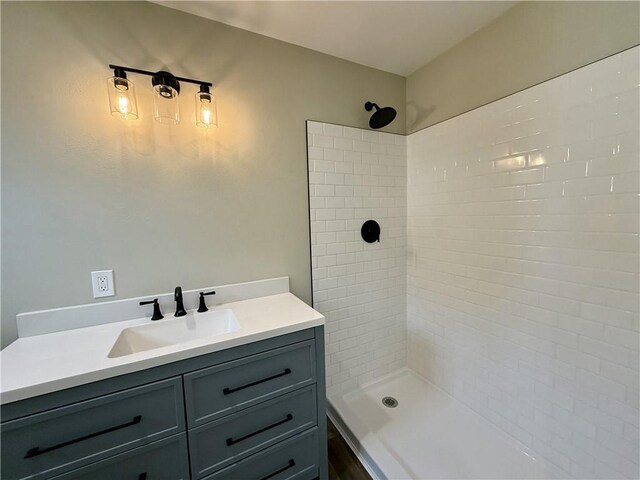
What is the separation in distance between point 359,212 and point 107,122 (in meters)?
1.53

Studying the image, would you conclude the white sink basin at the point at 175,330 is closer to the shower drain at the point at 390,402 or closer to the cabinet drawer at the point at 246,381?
the cabinet drawer at the point at 246,381

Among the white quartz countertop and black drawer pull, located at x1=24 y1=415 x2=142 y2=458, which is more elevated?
the white quartz countertop

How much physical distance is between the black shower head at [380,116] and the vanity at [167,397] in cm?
135

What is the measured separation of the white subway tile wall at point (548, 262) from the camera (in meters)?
1.10

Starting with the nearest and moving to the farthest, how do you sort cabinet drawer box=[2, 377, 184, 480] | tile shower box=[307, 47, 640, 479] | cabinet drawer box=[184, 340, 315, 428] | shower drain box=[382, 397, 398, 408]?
cabinet drawer box=[2, 377, 184, 480], cabinet drawer box=[184, 340, 315, 428], tile shower box=[307, 47, 640, 479], shower drain box=[382, 397, 398, 408]

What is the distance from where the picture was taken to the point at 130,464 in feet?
3.08

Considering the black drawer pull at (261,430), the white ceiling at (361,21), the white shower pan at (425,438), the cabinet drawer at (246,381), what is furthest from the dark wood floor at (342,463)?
the white ceiling at (361,21)

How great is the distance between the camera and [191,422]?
101 cm

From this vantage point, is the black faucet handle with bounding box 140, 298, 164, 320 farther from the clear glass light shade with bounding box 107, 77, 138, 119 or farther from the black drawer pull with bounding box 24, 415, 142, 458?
the clear glass light shade with bounding box 107, 77, 138, 119

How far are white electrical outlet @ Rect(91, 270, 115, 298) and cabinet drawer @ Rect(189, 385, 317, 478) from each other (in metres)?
0.78

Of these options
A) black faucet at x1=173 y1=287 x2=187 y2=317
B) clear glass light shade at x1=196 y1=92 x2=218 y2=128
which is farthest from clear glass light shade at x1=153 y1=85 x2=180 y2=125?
black faucet at x1=173 y1=287 x2=187 y2=317

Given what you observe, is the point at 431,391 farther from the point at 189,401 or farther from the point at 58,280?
the point at 58,280

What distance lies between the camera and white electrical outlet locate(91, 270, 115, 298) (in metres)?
1.25

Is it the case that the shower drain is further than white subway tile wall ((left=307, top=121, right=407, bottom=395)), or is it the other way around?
the shower drain
